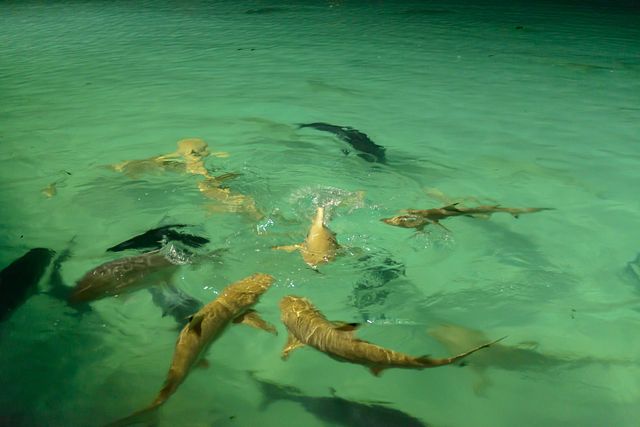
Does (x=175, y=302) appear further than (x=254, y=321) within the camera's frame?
Yes

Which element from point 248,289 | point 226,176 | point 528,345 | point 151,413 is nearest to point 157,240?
point 248,289

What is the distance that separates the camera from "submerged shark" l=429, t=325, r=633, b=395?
10.0ft

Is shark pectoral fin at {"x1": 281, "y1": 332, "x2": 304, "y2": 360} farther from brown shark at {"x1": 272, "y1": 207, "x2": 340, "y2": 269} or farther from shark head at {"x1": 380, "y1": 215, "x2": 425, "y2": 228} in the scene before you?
shark head at {"x1": 380, "y1": 215, "x2": 425, "y2": 228}

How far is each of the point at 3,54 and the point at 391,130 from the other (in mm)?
9977

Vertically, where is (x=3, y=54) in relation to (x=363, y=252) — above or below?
above

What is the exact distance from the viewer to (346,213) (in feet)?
→ 15.5

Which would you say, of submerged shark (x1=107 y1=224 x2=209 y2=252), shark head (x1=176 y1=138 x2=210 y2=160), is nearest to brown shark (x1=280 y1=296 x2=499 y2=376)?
submerged shark (x1=107 y1=224 x2=209 y2=252)

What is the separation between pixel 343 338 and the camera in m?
2.69

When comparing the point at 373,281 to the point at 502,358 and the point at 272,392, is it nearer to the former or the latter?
the point at 502,358

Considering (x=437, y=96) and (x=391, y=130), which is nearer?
(x=391, y=130)

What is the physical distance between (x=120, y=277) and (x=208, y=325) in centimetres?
89

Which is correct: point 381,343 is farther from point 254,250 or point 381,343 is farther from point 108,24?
point 108,24

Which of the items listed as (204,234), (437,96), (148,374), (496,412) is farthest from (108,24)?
(496,412)

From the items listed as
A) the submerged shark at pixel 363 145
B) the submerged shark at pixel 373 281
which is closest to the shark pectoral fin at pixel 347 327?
the submerged shark at pixel 373 281
